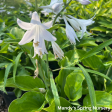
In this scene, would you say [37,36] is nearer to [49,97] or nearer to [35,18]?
[35,18]

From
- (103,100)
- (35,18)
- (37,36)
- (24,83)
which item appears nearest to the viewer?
(35,18)

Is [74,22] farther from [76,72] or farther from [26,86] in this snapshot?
[26,86]

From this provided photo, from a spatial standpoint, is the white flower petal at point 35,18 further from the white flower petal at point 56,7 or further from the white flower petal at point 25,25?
the white flower petal at point 56,7

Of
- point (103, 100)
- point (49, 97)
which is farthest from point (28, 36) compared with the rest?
point (103, 100)

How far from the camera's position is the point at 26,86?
3.18 feet

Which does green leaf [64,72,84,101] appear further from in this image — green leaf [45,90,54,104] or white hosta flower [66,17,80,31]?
white hosta flower [66,17,80,31]

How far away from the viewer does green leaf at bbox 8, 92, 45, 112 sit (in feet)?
2.62

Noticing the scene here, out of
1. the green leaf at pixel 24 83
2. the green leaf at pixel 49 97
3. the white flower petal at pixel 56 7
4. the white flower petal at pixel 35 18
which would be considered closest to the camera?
the white flower petal at pixel 35 18

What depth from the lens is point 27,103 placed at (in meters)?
0.86

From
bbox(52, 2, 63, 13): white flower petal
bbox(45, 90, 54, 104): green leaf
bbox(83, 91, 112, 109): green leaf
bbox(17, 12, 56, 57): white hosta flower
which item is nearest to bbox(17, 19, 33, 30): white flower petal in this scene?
bbox(17, 12, 56, 57): white hosta flower

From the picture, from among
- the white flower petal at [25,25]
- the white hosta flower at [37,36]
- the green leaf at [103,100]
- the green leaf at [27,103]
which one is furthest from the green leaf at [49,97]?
the white flower petal at [25,25]

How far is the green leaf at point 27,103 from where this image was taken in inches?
31.5

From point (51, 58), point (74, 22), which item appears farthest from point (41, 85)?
point (74, 22)

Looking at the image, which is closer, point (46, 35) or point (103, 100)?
point (46, 35)
